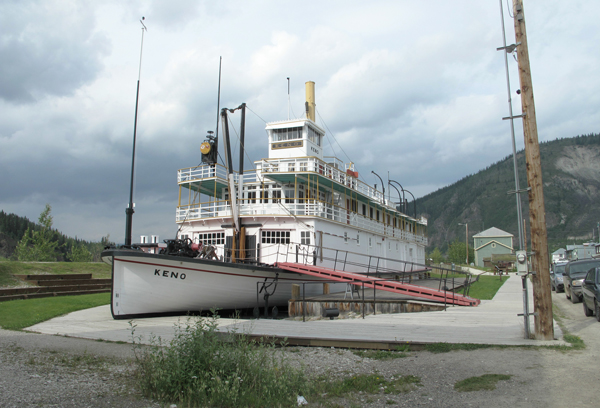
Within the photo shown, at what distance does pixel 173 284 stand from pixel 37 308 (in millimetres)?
4908

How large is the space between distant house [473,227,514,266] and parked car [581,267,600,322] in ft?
231

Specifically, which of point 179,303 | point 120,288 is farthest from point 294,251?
point 120,288

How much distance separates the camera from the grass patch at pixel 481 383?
17.7 ft

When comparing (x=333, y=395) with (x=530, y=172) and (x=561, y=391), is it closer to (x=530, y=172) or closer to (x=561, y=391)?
(x=561, y=391)

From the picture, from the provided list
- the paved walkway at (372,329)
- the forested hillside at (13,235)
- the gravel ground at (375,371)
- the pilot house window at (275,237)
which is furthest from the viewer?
the forested hillside at (13,235)

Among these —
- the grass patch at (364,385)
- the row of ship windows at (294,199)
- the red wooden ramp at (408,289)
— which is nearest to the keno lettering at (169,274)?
the red wooden ramp at (408,289)

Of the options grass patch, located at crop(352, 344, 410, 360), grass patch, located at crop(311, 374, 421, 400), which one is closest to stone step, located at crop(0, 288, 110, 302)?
grass patch, located at crop(352, 344, 410, 360)

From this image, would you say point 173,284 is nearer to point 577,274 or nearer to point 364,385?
point 364,385

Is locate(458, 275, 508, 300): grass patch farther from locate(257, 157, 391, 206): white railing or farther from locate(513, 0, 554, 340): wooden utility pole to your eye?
locate(513, 0, 554, 340): wooden utility pole

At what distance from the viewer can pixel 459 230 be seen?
175 meters

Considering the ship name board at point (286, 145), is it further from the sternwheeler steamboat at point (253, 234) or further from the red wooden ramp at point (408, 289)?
the red wooden ramp at point (408, 289)

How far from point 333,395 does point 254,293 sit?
1119 centimetres

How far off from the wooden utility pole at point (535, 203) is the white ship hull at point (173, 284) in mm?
8354

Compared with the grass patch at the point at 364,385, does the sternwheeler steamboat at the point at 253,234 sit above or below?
above
